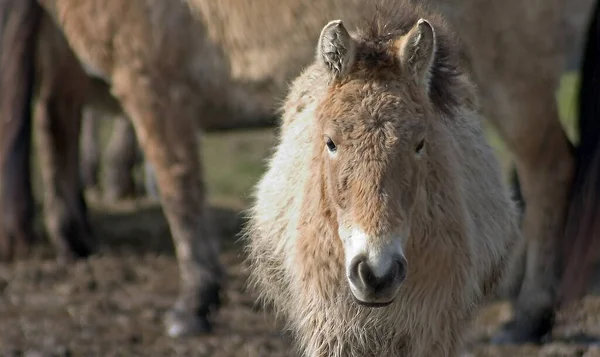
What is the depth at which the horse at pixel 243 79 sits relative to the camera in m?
5.79

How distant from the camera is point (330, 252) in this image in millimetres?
3848

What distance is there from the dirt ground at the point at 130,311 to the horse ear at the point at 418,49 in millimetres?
2106

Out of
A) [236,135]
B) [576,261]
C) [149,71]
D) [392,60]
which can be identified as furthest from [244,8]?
[236,135]

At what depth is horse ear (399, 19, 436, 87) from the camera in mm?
3695

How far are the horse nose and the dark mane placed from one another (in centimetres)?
70

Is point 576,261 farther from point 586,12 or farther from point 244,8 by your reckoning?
point 244,8

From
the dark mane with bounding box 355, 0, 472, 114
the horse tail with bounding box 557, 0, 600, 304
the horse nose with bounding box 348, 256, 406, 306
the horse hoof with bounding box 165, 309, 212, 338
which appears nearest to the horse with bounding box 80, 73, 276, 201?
the horse hoof with bounding box 165, 309, 212, 338

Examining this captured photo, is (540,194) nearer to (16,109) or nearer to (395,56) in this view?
(395,56)

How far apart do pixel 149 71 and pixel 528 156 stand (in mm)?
2059

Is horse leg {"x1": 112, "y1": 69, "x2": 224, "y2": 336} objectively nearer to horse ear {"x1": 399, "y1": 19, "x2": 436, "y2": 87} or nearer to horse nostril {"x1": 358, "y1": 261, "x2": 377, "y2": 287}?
horse ear {"x1": 399, "y1": 19, "x2": 436, "y2": 87}

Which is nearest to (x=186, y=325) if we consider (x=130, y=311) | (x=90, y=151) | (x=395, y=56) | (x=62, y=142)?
(x=130, y=311)

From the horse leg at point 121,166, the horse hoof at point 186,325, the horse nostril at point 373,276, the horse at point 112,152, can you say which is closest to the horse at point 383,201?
the horse nostril at point 373,276

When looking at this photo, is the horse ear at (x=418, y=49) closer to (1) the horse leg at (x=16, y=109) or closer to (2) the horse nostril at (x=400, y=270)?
(2) the horse nostril at (x=400, y=270)

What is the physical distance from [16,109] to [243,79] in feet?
Answer: 6.39
